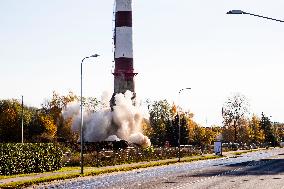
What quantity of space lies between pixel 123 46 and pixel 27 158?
32.8 m

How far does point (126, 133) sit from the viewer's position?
75.9 m

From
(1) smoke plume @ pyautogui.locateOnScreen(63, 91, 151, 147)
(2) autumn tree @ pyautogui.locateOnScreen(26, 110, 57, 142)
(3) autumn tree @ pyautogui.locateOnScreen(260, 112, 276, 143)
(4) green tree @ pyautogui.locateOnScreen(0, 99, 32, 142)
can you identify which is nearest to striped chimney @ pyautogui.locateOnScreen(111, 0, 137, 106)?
(1) smoke plume @ pyautogui.locateOnScreen(63, 91, 151, 147)

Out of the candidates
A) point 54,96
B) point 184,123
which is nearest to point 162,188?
point 184,123

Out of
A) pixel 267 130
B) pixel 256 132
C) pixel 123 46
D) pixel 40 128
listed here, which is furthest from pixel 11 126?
pixel 267 130

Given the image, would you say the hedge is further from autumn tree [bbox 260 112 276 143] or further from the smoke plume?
autumn tree [bbox 260 112 276 143]

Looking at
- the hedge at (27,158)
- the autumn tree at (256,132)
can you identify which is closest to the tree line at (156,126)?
the autumn tree at (256,132)

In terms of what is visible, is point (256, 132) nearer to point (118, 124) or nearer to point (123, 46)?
point (118, 124)

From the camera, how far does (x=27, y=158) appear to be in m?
37.6

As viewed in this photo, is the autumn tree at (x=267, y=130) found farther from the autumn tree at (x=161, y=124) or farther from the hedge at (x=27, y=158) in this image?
the hedge at (x=27, y=158)

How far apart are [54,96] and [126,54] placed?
49.5 metres

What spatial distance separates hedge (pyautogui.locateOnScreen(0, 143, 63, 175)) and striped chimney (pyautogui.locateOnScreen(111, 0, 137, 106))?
1095 inches

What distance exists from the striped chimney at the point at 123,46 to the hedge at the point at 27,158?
27803mm

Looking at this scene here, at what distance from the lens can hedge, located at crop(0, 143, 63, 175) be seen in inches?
1391

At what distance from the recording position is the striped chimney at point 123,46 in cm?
6744
